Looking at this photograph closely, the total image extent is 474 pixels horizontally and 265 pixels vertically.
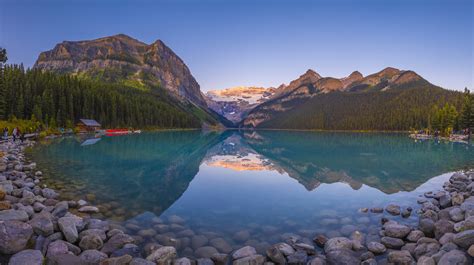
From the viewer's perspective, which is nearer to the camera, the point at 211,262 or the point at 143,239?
the point at 211,262

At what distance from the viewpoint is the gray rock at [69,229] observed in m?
11.4

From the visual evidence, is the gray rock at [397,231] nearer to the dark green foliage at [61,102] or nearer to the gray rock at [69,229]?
the gray rock at [69,229]

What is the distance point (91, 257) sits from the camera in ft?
32.8

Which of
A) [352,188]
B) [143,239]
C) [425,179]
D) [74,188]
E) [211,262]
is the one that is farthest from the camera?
[425,179]

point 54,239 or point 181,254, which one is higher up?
point 54,239

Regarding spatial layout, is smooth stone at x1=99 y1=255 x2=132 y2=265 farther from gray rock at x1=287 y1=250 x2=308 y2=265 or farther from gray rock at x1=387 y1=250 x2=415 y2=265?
gray rock at x1=387 y1=250 x2=415 y2=265

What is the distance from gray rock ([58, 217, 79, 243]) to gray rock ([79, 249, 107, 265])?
1437 millimetres

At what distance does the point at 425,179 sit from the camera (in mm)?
29812

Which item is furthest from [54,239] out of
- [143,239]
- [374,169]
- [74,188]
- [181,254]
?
[374,169]

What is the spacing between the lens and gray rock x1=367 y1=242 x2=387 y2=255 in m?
12.0

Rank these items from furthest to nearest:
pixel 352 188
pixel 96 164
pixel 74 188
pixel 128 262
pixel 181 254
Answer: pixel 96 164 < pixel 352 188 < pixel 74 188 < pixel 181 254 < pixel 128 262

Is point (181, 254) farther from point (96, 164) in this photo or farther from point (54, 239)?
point (96, 164)

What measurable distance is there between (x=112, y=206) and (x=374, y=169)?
30789 millimetres

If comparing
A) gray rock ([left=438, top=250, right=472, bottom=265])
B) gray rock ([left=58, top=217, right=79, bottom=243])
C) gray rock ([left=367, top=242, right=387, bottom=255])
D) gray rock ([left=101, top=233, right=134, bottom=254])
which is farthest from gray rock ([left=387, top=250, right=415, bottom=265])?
gray rock ([left=58, top=217, right=79, bottom=243])
